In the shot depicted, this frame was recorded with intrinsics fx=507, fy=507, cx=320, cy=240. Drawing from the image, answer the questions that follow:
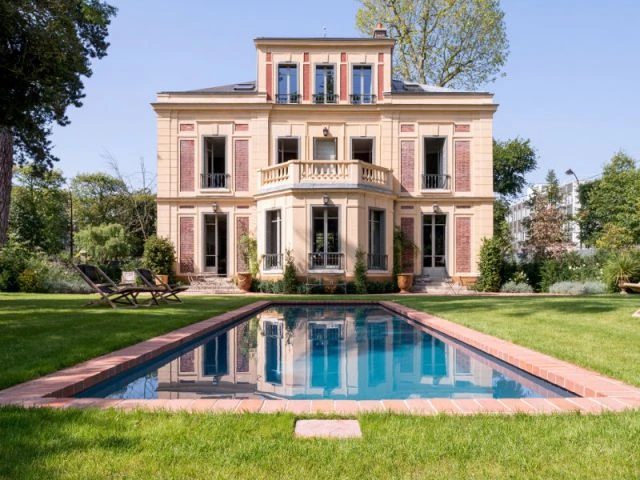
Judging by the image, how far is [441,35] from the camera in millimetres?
26562

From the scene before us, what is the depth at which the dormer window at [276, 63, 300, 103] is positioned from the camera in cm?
2131

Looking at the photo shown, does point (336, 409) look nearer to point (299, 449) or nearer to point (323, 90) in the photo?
point (299, 449)

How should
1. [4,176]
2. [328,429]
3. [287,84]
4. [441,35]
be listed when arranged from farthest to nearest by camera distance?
1. [441,35]
2. [287,84]
3. [4,176]
4. [328,429]

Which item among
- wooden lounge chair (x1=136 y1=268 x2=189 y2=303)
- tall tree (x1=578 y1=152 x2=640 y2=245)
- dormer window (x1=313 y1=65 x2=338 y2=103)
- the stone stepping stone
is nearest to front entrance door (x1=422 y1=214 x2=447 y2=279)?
dormer window (x1=313 y1=65 x2=338 y2=103)

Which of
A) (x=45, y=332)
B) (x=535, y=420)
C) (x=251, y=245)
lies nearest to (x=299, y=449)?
(x=535, y=420)

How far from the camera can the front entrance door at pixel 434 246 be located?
21016 millimetres

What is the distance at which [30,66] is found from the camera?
866cm

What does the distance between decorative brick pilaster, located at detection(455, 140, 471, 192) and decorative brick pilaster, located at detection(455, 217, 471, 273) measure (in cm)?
138

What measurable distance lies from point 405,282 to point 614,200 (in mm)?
36002

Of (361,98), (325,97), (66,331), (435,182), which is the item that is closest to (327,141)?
(325,97)

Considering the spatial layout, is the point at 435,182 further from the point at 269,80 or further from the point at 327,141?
the point at 269,80

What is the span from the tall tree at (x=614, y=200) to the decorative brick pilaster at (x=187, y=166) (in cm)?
3254

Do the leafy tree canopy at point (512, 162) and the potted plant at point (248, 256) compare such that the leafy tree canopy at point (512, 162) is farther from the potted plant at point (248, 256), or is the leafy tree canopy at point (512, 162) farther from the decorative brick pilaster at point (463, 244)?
the potted plant at point (248, 256)

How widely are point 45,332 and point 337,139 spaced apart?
51.9ft
